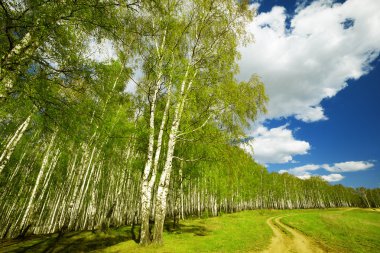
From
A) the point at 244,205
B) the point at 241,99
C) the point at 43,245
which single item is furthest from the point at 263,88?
the point at 244,205

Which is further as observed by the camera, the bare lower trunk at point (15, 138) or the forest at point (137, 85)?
the bare lower trunk at point (15, 138)

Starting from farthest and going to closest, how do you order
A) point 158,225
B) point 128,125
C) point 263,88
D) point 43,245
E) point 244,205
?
point 244,205, point 128,125, point 263,88, point 43,245, point 158,225

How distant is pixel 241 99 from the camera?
44.7 ft

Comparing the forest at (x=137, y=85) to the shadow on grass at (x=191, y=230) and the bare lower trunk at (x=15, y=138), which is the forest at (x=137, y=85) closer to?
the bare lower trunk at (x=15, y=138)

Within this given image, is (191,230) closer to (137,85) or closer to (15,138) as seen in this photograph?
(137,85)

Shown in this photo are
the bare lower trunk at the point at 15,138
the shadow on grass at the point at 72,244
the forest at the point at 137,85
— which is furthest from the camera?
the bare lower trunk at the point at 15,138

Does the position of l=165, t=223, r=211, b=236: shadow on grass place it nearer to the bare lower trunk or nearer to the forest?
the forest

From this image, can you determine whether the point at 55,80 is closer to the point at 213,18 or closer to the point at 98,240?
the point at 213,18

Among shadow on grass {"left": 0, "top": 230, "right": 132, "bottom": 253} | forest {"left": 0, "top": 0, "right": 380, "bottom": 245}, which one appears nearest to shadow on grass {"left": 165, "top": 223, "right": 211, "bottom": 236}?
forest {"left": 0, "top": 0, "right": 380, "bottom": 245}

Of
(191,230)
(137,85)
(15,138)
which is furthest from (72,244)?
(137,85)

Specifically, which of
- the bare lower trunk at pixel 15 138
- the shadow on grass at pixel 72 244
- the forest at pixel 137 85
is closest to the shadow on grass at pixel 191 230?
the forest at pixel 137 85

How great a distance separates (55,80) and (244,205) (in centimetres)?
6986

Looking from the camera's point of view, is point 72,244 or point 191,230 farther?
point 191,230

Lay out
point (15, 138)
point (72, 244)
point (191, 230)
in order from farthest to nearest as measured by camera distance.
Answer: point (191, 230), point (15, 138), point (72, 244)
